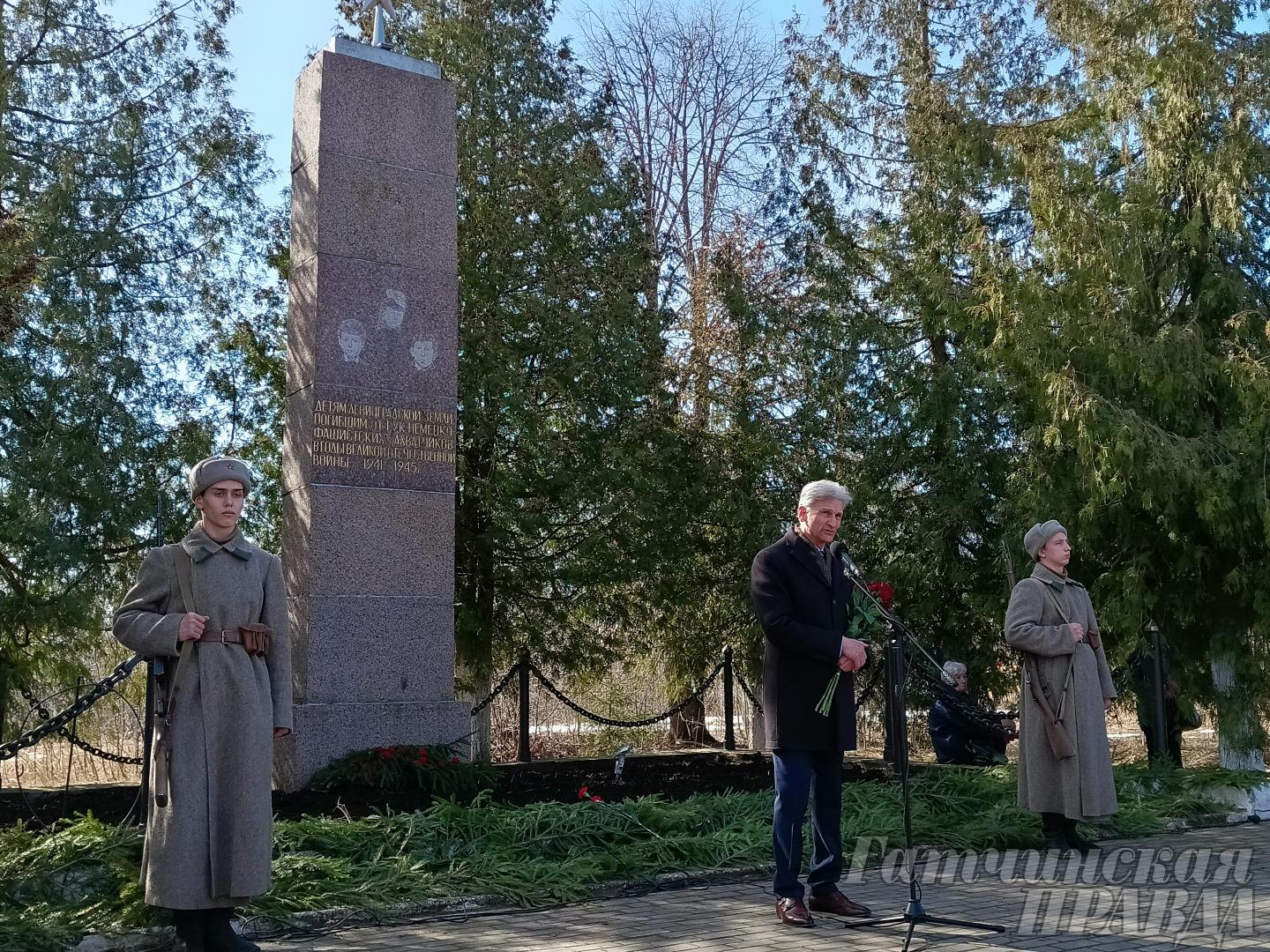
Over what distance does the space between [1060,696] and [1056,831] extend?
2.60ft

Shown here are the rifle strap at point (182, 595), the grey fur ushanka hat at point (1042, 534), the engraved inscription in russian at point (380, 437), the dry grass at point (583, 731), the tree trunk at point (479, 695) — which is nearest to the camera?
the rifle strap at point (182, 595)

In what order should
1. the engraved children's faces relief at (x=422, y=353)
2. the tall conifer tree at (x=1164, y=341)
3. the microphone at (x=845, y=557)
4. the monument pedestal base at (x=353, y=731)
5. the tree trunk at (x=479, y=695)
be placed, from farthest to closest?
1. the tree trunk at (x=479, y=695)
2. the tall conifer tree at (x=1164, y=341)
3. the engraved children's faces relief at (x=422, y=353)
4. the monument pedestal base at (x=353, y=731)
5. the microphone at (x=845, y=557)

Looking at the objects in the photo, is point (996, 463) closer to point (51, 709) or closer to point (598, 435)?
point (598, 435)

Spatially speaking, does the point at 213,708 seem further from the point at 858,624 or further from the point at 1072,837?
the point at 1072,837

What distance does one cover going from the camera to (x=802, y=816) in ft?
18.6

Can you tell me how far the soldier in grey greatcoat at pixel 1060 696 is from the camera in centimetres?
725

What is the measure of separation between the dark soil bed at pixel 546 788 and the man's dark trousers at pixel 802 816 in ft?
8.34

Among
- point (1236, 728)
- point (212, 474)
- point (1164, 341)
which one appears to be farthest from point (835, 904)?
point (1164, 341)

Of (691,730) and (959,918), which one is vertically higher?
(959,918)

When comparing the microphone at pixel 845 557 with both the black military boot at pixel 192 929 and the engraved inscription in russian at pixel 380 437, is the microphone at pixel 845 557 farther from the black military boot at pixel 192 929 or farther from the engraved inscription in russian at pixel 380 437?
the engraved inscription in russian at pixel 380 437

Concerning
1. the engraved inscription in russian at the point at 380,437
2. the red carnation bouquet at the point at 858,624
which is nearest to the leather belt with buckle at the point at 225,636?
the red carnation bouquet at the point at 858,624

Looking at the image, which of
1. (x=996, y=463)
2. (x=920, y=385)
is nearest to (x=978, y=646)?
(x=996, y=463)

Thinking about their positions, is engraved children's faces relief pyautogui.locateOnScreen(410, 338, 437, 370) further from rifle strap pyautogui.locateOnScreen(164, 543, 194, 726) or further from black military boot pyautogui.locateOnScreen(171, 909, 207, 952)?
black military boot pyautogui.locateOnScreen(171, 909, 207, 952)

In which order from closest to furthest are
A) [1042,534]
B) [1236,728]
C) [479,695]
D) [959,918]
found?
[959,918] → [1042,534] → [1236,728] → [479,695]
